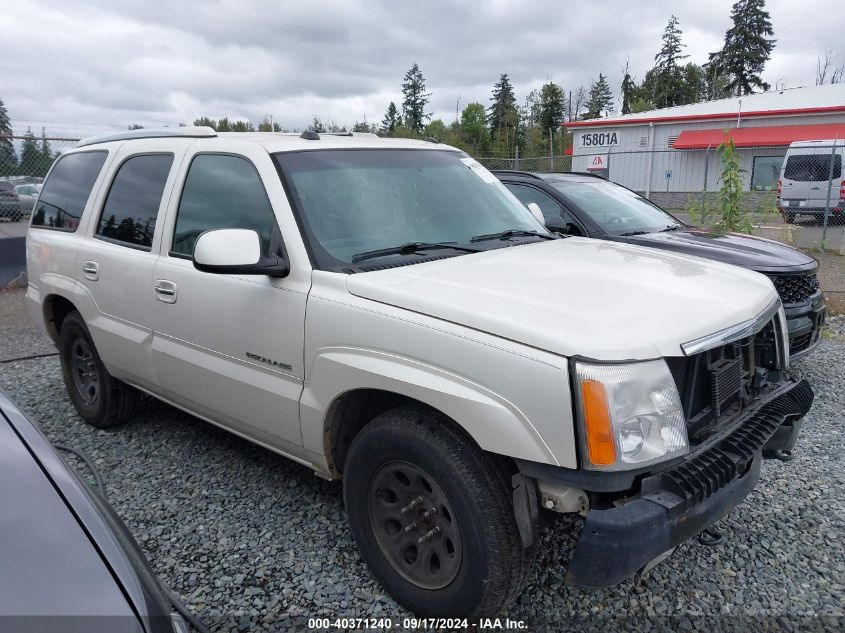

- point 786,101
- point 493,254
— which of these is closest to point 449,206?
point 493,254

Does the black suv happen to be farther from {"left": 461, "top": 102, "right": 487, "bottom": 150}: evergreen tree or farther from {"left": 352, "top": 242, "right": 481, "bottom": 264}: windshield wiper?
{"left": 461, "top": 102, "right": 487, "bottom": 150}: evergreen tree

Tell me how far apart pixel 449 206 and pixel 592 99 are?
6701 cm

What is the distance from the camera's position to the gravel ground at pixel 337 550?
8.80 ft

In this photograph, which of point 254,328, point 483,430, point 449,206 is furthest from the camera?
point 449,206

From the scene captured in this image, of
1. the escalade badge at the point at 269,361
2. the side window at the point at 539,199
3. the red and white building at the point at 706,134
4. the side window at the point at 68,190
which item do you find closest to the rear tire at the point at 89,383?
the side window at the point at 68,190

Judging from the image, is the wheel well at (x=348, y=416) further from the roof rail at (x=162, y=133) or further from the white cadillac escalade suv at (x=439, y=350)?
the roof rail at (x=162, y=133)

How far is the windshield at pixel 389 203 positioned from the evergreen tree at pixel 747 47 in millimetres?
67068

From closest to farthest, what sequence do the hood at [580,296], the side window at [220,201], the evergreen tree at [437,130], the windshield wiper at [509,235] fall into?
the hood at [580,296] < the side window at [220,201] < the windshield wiper at [509,235] < the evergreen tree at [437,130]

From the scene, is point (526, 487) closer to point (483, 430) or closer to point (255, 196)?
point (483, 430)

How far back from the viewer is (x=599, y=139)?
33062mm

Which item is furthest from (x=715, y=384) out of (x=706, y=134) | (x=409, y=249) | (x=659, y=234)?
(x=706, y=134)

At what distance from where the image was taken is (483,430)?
2.19 m

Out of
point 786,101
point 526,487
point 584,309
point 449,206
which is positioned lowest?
point 526,487

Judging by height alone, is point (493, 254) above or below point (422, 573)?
above
